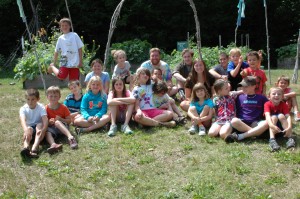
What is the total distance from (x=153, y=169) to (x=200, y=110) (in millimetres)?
1530

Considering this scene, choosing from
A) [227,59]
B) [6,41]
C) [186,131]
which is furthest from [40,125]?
[6,41]

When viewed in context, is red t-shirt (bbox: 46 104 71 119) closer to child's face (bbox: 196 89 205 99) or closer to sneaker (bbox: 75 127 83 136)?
sneaker (bbox: 75 127 83 136)

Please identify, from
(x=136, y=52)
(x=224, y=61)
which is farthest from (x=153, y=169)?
(x=136, y=52)

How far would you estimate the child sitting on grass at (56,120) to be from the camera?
5.19 metres

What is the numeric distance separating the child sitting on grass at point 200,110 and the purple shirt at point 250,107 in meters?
0.40

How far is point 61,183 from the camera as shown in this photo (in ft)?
13.8

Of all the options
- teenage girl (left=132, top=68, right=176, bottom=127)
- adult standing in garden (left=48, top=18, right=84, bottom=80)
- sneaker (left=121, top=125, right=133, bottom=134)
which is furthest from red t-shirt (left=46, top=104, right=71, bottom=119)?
adult standing in garden (left=48, top=18, right=84, bottom=80)

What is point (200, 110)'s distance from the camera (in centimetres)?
570

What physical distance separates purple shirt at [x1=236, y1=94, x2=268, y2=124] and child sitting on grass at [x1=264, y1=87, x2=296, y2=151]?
16cm

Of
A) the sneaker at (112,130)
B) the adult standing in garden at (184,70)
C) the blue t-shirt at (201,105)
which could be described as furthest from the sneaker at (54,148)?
the adult standing in garden at (184,70)

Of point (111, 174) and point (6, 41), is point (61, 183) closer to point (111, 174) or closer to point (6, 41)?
point (111, 174)

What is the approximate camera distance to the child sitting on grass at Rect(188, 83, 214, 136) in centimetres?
556

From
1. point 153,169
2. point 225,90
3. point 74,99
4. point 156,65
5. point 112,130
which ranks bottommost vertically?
point 153,169

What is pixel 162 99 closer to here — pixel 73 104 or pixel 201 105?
pixel 201 105
